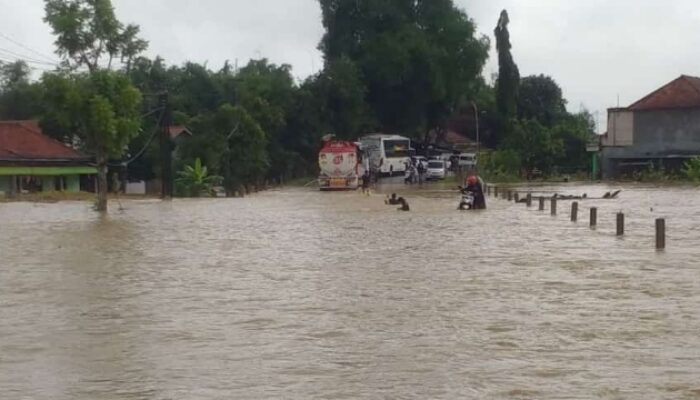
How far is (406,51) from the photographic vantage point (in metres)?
72.1

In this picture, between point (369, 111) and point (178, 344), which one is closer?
point (178, 344)

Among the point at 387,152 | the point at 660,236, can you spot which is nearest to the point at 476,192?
the point at 660,236

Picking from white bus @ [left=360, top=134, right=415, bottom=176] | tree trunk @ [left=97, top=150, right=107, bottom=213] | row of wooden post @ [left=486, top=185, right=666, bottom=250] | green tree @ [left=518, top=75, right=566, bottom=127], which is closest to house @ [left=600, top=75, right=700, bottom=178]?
white bus @ [left=360, top=134, right=415, bottom=176]

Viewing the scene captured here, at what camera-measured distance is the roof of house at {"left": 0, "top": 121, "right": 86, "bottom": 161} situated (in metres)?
55.0

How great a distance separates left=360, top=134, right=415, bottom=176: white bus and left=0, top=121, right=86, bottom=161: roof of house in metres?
18.8

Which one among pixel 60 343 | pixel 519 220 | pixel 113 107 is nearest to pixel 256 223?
pixel 519 220

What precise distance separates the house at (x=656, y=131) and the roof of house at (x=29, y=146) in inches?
1328

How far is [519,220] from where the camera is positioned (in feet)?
101

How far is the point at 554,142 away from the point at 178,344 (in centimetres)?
6468

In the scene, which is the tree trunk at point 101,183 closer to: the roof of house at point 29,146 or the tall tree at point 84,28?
the tall tree at point 84,28

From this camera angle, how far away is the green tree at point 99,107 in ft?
121

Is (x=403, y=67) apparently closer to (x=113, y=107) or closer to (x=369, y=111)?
Answer: (x=369, y=111)

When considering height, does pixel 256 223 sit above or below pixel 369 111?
A: below

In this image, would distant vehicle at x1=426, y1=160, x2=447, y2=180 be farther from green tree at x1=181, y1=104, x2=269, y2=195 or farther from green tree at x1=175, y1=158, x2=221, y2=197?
green tree at x1=175, y1=158, x2=221, y2=197
